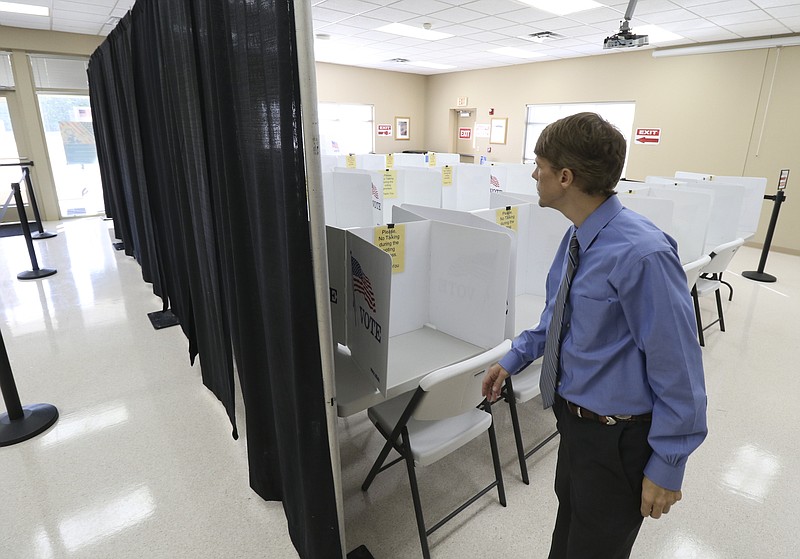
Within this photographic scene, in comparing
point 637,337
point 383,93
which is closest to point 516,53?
point 383,93

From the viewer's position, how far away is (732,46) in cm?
589

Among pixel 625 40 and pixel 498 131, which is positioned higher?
pixel 625 40

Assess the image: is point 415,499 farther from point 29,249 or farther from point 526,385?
point 29,249

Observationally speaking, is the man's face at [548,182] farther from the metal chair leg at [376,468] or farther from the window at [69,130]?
the window at [69,130]

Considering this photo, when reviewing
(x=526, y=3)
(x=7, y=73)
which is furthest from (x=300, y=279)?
(x=7, y=73)

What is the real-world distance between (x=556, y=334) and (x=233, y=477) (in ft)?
5.23

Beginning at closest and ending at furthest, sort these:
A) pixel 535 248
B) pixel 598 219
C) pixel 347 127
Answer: pixel 598 219
pixel 535 248
pixel 347 127

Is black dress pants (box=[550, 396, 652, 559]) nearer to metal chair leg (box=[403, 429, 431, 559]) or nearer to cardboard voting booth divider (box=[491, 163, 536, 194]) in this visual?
metal chair leg (box=[403, 429, 431, 559])

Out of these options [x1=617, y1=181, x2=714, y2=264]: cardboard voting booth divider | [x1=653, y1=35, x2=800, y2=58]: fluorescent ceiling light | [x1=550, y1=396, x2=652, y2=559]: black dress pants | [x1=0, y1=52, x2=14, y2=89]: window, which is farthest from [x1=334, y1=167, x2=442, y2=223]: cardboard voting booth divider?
[x1=0, y1=52, x2=14, y2=89]: window

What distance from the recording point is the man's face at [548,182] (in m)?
0.99

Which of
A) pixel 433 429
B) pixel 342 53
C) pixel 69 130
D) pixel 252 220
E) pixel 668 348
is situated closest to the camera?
pixel 668 348

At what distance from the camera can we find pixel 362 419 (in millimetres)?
2396

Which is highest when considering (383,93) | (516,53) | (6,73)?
(516,53)

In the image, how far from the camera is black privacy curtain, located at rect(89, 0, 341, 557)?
44.1 inches
